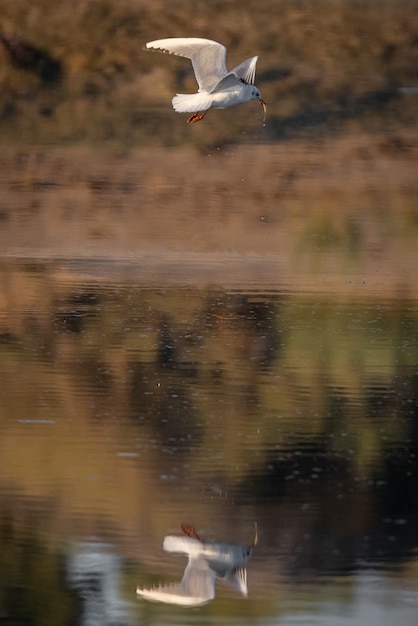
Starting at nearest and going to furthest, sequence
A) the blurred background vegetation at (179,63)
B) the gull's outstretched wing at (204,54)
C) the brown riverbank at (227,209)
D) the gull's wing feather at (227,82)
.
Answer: the gull's outstretched wing at (204,54), the gull's wing feather at (227,82), the brown riverbank at (227,209), the blurred background vegetation at (179,63)

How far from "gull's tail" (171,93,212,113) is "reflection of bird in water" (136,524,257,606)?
21.6 ft

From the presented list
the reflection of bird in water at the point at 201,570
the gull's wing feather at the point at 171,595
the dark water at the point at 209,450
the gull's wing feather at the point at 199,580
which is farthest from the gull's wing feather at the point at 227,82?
the gull's wing feather at the point at 171,595

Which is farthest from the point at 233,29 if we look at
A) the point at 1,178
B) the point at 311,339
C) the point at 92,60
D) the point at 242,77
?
the point at 311,339

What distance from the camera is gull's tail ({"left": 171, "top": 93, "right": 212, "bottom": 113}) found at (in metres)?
12.8

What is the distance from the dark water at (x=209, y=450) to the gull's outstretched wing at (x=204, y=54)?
1.90m

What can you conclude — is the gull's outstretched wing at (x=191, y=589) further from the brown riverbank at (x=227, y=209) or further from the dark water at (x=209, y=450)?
the brown riverbank at (x=227, y=209)

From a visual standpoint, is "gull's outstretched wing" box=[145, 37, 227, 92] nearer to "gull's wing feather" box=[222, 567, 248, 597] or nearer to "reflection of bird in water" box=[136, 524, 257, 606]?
"reflection of bird in water" box=[136, 524, 257, 606]

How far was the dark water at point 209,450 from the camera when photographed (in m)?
6.07

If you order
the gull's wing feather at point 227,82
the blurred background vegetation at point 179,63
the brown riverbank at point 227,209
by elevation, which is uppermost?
the gull's wing feather at point 227,82

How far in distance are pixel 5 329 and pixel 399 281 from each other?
3.33m

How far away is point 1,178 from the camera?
1673 centimetres

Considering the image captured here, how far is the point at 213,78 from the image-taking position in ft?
42.2

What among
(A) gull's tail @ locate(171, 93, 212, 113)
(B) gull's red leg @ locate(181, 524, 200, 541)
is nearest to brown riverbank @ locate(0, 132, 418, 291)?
(A) gull's tail @ locate(171, 93, 212, 113)

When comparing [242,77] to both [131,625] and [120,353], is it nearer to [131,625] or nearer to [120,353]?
[120,353]
